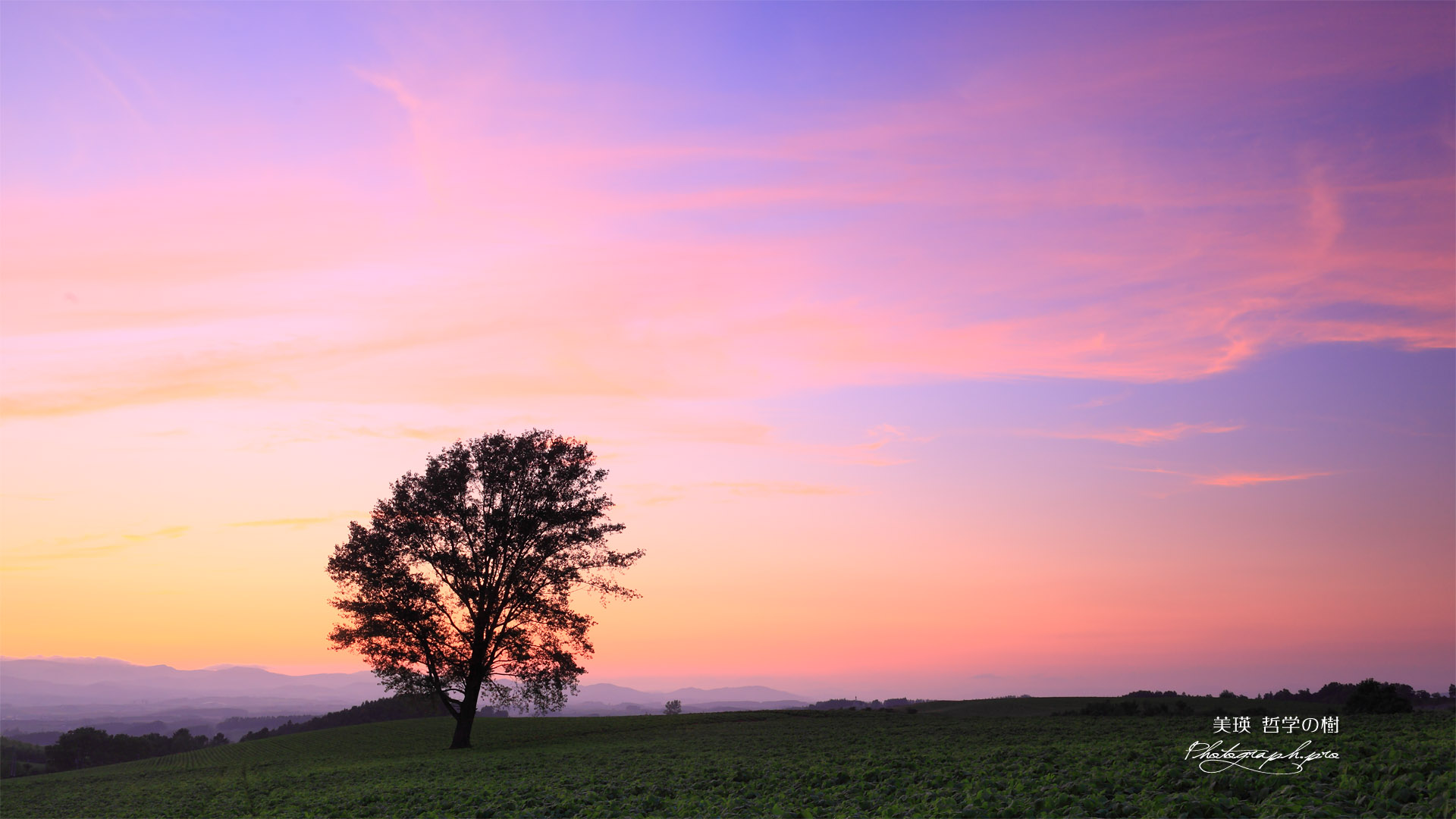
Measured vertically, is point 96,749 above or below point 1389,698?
below

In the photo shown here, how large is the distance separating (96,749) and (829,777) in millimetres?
153523

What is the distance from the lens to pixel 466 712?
5012 cm

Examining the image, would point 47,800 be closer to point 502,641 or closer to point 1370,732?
point 502,641

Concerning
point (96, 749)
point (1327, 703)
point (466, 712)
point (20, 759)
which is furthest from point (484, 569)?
point (20, 759)

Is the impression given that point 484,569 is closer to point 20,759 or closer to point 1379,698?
point 1379,698

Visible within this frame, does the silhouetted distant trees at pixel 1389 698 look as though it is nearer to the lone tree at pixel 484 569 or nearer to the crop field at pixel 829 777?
the crop field at pixel 829 777

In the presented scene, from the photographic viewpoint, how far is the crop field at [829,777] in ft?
50.9

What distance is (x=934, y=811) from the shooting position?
1662cm

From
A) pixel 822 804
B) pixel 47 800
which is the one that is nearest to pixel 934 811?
pixel 822 804

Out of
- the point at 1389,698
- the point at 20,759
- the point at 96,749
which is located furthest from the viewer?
the point at 20,759

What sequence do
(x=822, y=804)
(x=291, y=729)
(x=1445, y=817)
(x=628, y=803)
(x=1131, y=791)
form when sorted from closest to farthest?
(x=1445, y=817) → (x=1131, y=791) → (x=822, y=804) → (x=628, y=803) → (x=291, y=729)

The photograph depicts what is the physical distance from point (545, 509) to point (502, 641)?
8.37 metres

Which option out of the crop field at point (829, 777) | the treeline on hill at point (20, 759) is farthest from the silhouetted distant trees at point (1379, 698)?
the treeline on hill at point (20, 759)

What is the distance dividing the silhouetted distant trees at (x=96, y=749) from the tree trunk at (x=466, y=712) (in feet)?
324
